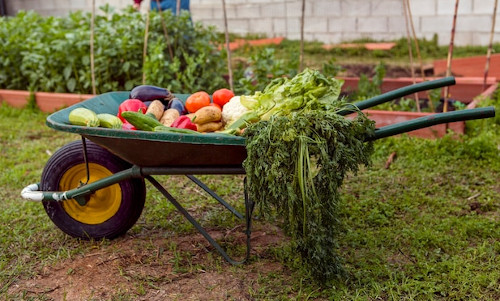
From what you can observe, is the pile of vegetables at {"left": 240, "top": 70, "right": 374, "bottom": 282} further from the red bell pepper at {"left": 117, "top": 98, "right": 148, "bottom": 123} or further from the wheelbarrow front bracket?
the red bell pepper at {"left": 117, "top": 98, "right": 148, "bottom": 123}

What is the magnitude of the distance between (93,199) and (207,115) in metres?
0.84

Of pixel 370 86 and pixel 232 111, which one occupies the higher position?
pixel 232 111

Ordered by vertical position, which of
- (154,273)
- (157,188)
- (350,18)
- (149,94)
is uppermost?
(350,18)

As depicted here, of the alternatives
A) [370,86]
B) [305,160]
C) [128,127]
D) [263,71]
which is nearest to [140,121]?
[128,127]

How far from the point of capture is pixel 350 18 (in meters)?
9.12

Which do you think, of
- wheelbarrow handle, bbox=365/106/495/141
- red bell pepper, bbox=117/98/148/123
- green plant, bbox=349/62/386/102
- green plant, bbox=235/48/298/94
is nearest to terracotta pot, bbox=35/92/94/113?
green plant, bbox=235/48/298/94

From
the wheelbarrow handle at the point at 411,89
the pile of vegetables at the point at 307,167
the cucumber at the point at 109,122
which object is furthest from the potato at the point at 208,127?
the wheelbarrow handle at the point at 411,89

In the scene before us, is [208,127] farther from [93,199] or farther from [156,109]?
[93,199]

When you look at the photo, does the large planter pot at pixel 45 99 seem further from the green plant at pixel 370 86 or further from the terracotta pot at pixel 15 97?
the green plant at pixel 370 86

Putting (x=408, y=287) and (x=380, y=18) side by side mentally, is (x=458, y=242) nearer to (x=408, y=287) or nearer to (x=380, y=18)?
(x=408, y=287)

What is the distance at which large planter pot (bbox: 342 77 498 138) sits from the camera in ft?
15.9

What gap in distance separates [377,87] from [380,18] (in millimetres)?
3462

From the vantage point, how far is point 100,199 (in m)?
3.36

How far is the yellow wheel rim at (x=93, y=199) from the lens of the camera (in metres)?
3.32
